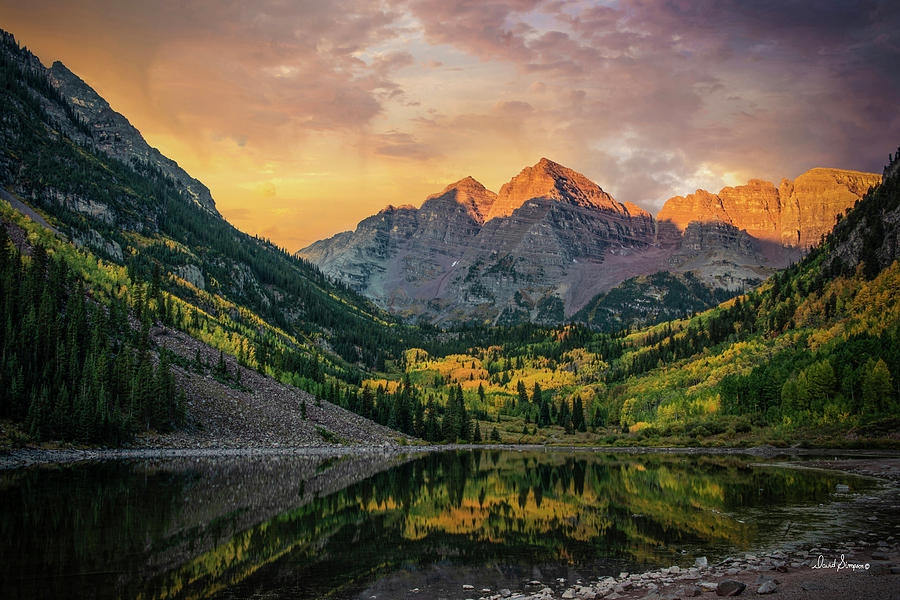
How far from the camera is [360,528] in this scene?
39375 mm

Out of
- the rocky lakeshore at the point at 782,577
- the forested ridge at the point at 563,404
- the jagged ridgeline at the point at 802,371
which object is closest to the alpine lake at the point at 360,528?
the rocky lakeshore at the point at 782,577

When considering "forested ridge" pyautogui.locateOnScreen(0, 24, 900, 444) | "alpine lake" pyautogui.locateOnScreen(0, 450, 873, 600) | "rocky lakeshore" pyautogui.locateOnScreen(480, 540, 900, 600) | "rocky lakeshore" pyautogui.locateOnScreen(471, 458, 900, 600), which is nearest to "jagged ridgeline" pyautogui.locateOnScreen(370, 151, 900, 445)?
"forested ridge" pyautogui.locateOnScreen(0, 24, 900, 444)

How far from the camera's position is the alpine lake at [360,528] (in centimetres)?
2600

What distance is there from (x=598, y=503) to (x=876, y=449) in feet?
199

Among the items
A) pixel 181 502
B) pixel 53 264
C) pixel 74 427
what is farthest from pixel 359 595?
pixel 53 264

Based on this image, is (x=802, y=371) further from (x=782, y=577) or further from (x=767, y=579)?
(x=767, y=579)

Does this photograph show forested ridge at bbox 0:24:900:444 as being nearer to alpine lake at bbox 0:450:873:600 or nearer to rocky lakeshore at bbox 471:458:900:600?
alpine lake at bbox 0:450:873:600

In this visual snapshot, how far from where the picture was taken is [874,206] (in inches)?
5955
